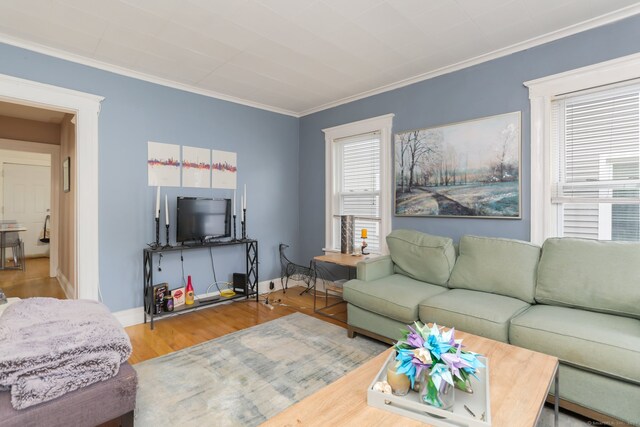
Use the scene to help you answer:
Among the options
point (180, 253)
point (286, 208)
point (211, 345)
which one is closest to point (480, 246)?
point (211, 345)

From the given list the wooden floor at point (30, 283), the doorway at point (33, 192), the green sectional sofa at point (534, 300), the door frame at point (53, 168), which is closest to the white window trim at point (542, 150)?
the green sectional sofa at point (534, 300)

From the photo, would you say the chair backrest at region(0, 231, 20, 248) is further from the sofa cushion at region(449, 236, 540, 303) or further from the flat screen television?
the sofa cushion at region(449, 236, 540, 303)

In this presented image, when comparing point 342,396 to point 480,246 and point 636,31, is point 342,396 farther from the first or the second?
point 636,31

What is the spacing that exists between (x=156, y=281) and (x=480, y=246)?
315 cm

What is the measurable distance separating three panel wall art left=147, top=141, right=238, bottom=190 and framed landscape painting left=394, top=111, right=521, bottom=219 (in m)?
2.00

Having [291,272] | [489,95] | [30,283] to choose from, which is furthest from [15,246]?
[489,95]

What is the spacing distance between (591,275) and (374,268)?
5.09 feet

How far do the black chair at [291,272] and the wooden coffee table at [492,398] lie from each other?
2.94 m

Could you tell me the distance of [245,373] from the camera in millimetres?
2229

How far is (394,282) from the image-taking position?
2.83 meters

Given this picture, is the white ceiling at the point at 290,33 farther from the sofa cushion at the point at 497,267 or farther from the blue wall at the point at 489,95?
the sofa cushion at the point at 497,267

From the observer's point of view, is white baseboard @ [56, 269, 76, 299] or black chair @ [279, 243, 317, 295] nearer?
white baseboard @ [56, 269, 76, 299]

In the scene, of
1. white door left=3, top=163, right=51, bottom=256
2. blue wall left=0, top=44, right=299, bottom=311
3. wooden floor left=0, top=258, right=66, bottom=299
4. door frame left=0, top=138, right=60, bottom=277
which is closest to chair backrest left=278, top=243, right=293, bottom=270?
blue wall left=0, top=44, right=299, bottom=311

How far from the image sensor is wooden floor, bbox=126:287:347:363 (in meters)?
2.70
